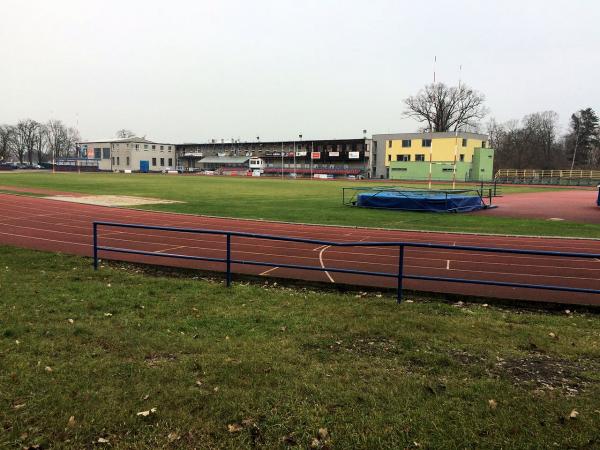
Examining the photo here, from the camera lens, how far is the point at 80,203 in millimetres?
27406

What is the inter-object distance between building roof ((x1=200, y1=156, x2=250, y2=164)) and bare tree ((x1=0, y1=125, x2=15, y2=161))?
55486mm

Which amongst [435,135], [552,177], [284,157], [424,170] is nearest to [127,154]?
[284,157]

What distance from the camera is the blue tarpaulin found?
84.6ft

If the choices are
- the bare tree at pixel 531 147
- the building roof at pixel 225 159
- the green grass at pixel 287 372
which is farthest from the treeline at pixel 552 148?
the green grass at pixel 287 372

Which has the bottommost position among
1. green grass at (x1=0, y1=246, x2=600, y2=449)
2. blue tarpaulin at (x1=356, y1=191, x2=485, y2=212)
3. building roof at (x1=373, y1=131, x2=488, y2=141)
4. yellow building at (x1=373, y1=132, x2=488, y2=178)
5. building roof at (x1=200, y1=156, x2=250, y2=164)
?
green grass at (x1=0, y1=246, x2=600, y2=449)

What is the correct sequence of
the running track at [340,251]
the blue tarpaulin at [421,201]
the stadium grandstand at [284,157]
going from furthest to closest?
the stadium grandstand at [284,157]
the blue tarpaulin at [421,201]
the running track at [340,251]

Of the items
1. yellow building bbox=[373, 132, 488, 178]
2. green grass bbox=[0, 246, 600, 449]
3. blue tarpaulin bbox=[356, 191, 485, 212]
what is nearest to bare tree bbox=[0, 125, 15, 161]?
yellow building bbox=[373, 132, 488, 178]

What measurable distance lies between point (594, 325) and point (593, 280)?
3794 millimetres

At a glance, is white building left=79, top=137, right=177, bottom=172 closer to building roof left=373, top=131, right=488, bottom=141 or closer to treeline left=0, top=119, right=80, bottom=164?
treeline left=0, top=119, right=80, bottom=164

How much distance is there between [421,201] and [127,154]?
112m

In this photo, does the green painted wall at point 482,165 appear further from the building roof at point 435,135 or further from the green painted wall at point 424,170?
the building roof at point 435,135

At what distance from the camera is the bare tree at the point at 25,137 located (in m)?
138

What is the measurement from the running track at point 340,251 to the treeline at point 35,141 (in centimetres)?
13287

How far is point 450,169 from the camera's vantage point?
76.6 metres
